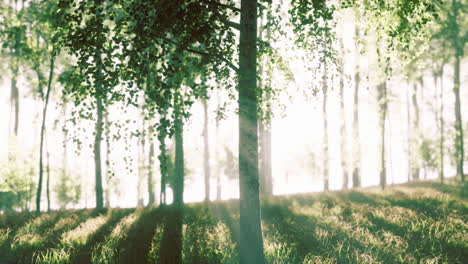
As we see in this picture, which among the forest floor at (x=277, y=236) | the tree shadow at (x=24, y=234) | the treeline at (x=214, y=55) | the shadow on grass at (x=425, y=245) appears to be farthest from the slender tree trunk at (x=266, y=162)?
the treeline at (x=214, y=55)

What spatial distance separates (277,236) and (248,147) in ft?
12.3

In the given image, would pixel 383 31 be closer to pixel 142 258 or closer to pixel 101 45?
pixel 101 45

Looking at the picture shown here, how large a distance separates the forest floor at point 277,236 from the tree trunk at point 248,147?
1.02m

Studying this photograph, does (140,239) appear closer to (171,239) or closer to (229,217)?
(171,239)

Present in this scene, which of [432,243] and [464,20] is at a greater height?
[464,20]

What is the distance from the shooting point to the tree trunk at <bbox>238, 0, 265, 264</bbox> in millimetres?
5898

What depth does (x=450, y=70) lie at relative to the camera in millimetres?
24656

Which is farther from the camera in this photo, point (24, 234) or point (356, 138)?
point (356, 138)

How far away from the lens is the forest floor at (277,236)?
6898mm

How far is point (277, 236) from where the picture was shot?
8609 mm

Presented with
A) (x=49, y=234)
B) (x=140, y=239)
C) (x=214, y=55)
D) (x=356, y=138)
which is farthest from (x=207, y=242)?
(x=356, y=138)

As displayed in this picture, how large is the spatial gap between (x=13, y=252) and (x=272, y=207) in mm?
8048

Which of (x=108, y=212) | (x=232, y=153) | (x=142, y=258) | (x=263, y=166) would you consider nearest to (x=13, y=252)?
(x=142, y=258)

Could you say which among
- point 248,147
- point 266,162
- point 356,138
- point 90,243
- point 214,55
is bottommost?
point 90,243
